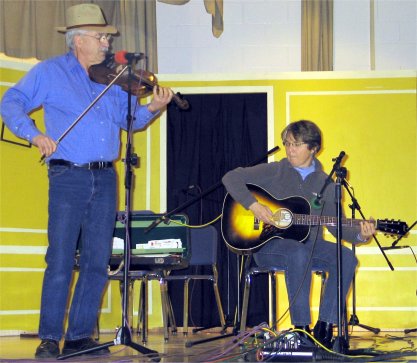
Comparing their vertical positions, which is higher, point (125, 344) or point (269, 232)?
point (269, 232)

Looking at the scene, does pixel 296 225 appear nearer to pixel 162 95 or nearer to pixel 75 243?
pixel 162 95

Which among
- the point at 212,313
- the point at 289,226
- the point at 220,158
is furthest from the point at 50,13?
the point at 289,226

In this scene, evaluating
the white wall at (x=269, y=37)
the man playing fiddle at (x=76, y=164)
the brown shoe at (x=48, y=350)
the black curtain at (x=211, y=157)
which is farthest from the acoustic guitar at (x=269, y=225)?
the white wall at (x=269, y=37)

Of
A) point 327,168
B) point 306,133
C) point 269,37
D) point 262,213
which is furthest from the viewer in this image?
point 269,37

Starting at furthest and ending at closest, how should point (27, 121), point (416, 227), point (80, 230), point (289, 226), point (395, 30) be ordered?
point (395, 30) → point (416, 227) → point (289, 226) → point (80, 230) → point (27, 121)

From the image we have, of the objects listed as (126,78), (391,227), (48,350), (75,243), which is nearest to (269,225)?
(391,227)

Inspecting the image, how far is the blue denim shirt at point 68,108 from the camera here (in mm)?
3750

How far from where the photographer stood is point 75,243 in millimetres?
3785

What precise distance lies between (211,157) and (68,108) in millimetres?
2581

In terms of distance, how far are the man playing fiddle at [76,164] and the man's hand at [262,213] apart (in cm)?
83

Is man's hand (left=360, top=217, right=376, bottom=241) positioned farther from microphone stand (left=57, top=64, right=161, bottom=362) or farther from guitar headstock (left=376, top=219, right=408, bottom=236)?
microphone stand (left=57, top=64, right=161, bottom=362)

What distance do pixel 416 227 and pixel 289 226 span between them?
6.92 ft

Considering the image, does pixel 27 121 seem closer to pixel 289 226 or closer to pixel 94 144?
pixel 94 144

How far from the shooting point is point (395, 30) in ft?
22.2
